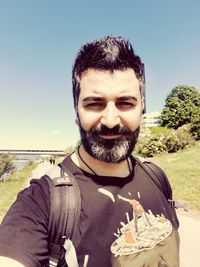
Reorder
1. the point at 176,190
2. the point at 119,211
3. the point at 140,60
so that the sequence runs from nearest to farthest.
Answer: the point at 119,211 → the point at 140,60 → the point at 176,190

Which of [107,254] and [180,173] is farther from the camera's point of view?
[180,173]

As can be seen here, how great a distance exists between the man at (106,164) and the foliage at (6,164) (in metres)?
26.4

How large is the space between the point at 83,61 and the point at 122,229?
1067 millimetres

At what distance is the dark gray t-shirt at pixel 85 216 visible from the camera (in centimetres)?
145

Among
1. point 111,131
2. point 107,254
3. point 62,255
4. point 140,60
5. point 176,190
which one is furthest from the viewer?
point 176,190

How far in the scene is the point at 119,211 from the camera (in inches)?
70.2

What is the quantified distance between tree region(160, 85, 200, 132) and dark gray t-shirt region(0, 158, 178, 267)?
45194mm

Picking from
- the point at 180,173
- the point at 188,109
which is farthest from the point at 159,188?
the point at 188,109

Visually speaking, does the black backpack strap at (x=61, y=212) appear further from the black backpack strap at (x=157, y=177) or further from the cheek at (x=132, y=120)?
the black backpack strap at (x=157, y=177)

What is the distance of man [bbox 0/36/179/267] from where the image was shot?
162 cm

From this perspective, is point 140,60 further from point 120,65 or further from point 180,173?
point 180,173

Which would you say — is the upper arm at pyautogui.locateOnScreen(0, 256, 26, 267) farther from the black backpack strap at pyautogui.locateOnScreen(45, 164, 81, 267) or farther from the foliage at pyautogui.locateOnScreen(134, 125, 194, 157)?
the foliage at pyautogui.locateOnScreen(134, 125, 194, 157)

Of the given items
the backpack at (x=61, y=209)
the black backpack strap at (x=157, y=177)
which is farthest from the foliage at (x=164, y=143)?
the backpack at (x=61, y=209)

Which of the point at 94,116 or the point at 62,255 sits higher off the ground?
the point at 94,116
